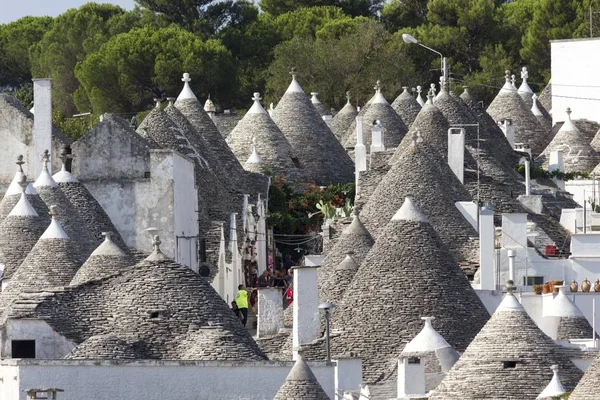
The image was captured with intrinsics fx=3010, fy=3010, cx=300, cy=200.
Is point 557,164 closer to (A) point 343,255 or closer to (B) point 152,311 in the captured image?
(A) point 343,255

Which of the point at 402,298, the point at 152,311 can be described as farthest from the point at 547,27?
the point at 152,311

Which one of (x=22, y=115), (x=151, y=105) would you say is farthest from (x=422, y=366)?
(x=151, y=105)

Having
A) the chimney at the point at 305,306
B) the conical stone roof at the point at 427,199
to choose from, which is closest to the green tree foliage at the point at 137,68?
the conical stone roof at the point at 427,199

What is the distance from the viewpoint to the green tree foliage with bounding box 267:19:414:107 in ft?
323

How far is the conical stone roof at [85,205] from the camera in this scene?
54625 mm

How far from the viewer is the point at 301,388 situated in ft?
113

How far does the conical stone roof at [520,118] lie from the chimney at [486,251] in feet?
100

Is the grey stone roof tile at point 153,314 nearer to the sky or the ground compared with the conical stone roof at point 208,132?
nearer to the ground

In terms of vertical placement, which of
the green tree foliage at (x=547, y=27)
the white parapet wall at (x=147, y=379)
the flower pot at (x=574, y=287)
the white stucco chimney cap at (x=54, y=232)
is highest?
the green tree foliage at (x=547, y=27)

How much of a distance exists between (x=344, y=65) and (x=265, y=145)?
23.3 m

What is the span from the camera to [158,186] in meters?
57.5

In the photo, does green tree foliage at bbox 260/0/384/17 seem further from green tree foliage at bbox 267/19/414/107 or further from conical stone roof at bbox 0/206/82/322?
conical stone roof at bbox 0/206/82/322

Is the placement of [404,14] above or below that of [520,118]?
above

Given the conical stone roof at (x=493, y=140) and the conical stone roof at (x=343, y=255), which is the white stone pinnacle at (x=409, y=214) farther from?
the conical stone roof at (x=493, y=140)
